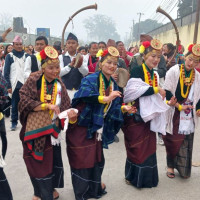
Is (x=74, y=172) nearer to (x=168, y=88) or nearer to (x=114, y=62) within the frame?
(x=114, y=62)

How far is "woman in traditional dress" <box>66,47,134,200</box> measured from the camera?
108 inches

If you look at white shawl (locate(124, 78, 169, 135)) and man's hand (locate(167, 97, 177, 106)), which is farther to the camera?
man's hand (locate(167, 97, 177, 106))

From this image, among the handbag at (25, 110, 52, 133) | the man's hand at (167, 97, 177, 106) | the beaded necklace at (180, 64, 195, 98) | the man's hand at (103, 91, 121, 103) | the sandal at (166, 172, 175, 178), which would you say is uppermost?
the beaded necklace at (180, 64, 195, 98)

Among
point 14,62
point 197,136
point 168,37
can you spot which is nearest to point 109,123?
point 197,136

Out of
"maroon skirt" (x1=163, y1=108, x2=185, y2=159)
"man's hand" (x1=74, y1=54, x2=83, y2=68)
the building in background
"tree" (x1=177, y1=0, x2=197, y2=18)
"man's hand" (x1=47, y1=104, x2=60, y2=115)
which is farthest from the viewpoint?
"tree" (x1=177, y1=0, x2=197, y2=18)

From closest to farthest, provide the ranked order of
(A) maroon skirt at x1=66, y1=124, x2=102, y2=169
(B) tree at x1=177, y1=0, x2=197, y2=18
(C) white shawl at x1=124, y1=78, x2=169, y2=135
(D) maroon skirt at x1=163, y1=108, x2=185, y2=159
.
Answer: (A) maroon skirt at x1=66, y1=124, x2=102, y2=169
(C) white shawl at x1=124, y1=78, x2=169, y2=135
(D) maroon skirt at x1=163, y1=108, x2=185, y2=159
(B) tree at x1=177, y1=0, x2=197, y2=18

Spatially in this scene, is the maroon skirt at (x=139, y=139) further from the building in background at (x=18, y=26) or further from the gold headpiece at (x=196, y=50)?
the building in background at (x=18, y=26)

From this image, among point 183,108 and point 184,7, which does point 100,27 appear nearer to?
point 184,7

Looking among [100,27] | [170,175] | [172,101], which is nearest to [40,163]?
[172,101]

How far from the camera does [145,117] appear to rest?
302 cm

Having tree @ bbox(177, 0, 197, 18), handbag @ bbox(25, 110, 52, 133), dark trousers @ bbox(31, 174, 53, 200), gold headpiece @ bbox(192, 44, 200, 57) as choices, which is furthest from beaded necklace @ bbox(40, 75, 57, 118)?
tree @ bbox(177, 0, 197, 18)

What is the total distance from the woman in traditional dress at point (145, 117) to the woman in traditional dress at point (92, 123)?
0.76ft

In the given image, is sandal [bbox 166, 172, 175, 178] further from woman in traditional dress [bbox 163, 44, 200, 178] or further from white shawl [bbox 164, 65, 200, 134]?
white shawl [bbox 164, 65, 200, 134]

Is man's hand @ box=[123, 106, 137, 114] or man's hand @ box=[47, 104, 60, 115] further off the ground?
man's hand @ box=[47, 104, 60, 115]
